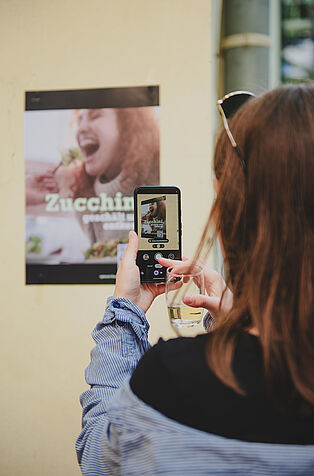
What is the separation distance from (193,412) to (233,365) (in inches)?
3.4

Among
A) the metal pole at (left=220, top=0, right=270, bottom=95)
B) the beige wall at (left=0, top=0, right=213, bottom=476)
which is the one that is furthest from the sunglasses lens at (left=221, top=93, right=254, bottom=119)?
the metal pole at (left=220, top=0, right=270, bottom=95)

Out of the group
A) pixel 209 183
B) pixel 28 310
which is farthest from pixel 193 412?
pixel 28 310

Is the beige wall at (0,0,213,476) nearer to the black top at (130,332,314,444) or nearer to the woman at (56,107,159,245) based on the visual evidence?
the woman at (56,107,159,245)

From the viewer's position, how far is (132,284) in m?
1.18

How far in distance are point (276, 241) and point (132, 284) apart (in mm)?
471

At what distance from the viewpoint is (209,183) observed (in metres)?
2.36

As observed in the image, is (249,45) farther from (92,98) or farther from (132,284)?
(132,284)

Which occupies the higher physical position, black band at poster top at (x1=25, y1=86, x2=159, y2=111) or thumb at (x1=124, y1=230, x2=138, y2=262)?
black band at poster top at (x1=25, y1=86, x2=159, y2=111)

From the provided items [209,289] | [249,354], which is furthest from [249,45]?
[249,354]

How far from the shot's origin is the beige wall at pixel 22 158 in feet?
7.77

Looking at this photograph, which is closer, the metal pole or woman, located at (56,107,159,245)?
woman, located at (56,107,159,245)

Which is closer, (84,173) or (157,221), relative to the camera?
(157,221)

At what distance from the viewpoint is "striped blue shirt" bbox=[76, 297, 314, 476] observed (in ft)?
2.34

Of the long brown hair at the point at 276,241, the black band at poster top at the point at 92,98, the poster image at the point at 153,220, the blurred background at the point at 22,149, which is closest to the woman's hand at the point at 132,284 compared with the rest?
the poster image at the point at 153,220
